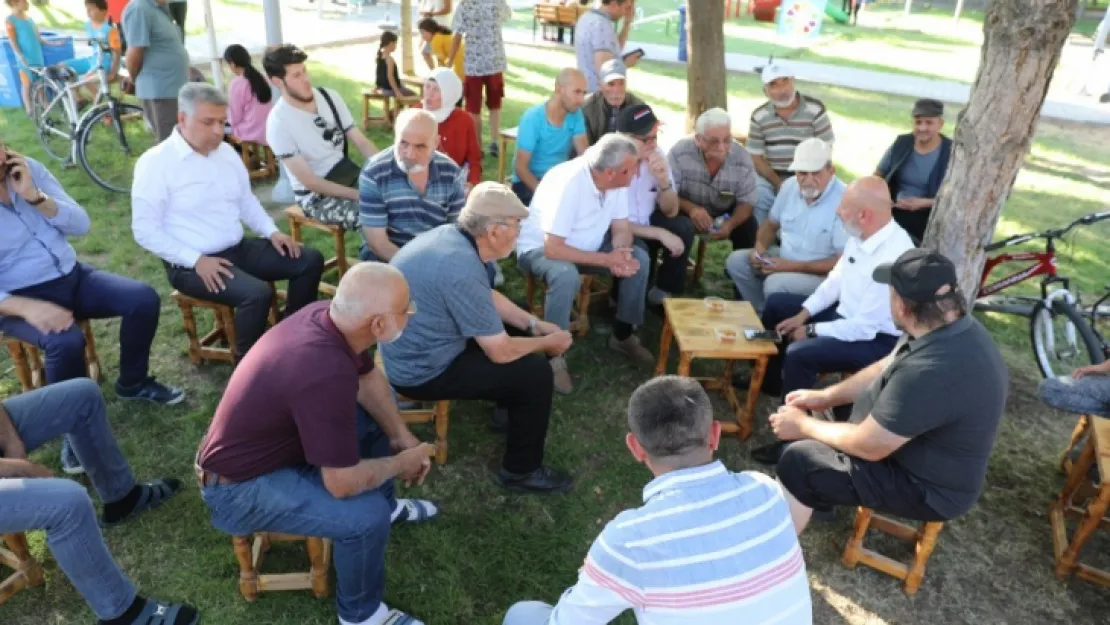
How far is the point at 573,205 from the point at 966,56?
55.1 feet

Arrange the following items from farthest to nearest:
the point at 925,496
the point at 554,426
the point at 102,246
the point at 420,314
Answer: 1. the point at 102,246
2. the point at 554,426
3. the point at 420,314
4. the point at 925,496

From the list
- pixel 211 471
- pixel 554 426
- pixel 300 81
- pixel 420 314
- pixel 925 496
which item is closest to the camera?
pixel 211 471

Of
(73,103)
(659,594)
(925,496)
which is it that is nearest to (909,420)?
(925,496)

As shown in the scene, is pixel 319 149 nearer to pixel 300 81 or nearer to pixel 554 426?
pixel 300 81

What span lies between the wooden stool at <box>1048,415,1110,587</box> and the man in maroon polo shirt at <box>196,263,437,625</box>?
9.55 ft

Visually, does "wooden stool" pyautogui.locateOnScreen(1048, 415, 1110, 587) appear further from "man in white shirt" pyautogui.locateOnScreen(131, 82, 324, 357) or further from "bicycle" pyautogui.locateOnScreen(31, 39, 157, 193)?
"bicycle" pyautogui.locateOnScreen(31, 39, 157, 193)

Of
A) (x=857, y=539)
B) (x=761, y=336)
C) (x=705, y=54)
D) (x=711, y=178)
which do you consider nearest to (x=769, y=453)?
(x=761, y=336)

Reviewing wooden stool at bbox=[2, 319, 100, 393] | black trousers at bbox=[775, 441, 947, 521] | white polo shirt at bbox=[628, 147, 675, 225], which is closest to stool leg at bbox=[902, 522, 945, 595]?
black trousers at bbox=[775, 441, 947, 521]

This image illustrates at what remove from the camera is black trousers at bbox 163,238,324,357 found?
13.3ft

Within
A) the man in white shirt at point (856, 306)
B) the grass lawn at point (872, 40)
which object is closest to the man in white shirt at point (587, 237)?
the man in white shirt at point (856, 306)

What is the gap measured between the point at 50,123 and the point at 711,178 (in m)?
7.01

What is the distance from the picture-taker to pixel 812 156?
4.47 metres

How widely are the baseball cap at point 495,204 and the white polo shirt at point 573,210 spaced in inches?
46.0

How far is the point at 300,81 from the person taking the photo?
4828 mm
